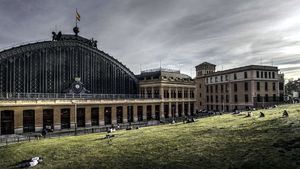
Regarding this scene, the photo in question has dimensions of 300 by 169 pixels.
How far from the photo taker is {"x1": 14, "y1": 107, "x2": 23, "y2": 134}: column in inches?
2233

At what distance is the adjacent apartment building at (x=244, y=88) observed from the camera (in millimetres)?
89188

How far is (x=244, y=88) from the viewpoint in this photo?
91.8 m

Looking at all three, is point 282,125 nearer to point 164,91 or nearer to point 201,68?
point 164,91

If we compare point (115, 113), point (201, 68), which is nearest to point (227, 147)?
point (115, 113)

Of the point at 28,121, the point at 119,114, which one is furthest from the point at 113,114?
the point at 28,121

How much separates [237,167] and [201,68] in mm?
104846

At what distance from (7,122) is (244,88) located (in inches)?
2931

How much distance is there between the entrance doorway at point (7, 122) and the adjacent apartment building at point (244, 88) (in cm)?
6892

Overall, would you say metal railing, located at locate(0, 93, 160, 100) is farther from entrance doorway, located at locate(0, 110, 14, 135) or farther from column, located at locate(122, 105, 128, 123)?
column, located at locate(122, 105, 128, 123)

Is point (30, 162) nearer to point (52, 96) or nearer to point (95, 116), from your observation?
point (52, 96)

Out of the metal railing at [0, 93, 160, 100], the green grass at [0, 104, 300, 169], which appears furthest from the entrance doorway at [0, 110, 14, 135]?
the green grass at [0, 104, 300, 169]

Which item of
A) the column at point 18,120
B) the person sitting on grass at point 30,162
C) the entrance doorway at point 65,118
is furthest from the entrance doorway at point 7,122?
the person sitting on grass at point 30,162

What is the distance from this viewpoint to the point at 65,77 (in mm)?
75062

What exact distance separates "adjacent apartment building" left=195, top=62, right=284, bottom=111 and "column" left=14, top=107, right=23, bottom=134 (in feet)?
220
